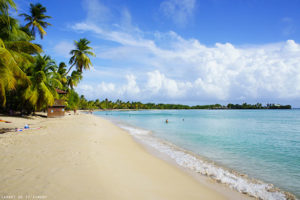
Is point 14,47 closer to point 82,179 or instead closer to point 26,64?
point 26,64

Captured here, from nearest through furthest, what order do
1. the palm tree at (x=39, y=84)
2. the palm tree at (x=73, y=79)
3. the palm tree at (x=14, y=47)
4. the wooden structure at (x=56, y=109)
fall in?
the palm tree at (x=14, y=47)
the palm tree at (x=39, y=84)
the wooden structure at (x=56, y=109)
the palm tree at (x=73, y=79)

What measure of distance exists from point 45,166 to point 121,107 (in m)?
136

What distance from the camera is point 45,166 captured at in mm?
4371

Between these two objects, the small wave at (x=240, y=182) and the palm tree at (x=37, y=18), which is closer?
the small wave at (x=240, y=182)

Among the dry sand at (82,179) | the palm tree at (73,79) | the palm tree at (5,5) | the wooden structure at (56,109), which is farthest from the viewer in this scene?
the palm tree at (73,79)

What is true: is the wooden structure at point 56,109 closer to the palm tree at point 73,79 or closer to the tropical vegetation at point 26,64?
the tropical vegetation at point 26,64

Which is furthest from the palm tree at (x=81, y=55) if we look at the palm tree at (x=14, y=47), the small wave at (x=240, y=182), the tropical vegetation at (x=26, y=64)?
the small wave at (x=240, y=182)

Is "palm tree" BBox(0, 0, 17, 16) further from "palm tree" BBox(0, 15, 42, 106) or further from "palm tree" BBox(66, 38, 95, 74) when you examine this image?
"palm tree" BBox(66, 38, 95, 74)

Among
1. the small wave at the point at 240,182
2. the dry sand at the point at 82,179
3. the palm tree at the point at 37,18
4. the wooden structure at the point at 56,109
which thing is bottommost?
the small wave at the point at 240,182

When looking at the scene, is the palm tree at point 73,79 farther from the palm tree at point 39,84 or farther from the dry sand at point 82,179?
the dry sand at point 82,179

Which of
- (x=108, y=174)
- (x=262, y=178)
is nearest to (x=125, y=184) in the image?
(x=108, y=174)

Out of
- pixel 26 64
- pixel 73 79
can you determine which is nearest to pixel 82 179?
pixel 26 64

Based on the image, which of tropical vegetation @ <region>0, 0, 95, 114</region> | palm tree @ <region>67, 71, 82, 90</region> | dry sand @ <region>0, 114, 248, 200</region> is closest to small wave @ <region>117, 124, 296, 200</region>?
dry sand @ <region>0, 114, 248, 200</region>

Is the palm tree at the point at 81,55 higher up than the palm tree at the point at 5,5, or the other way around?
the palm tree at the point at 81,55
